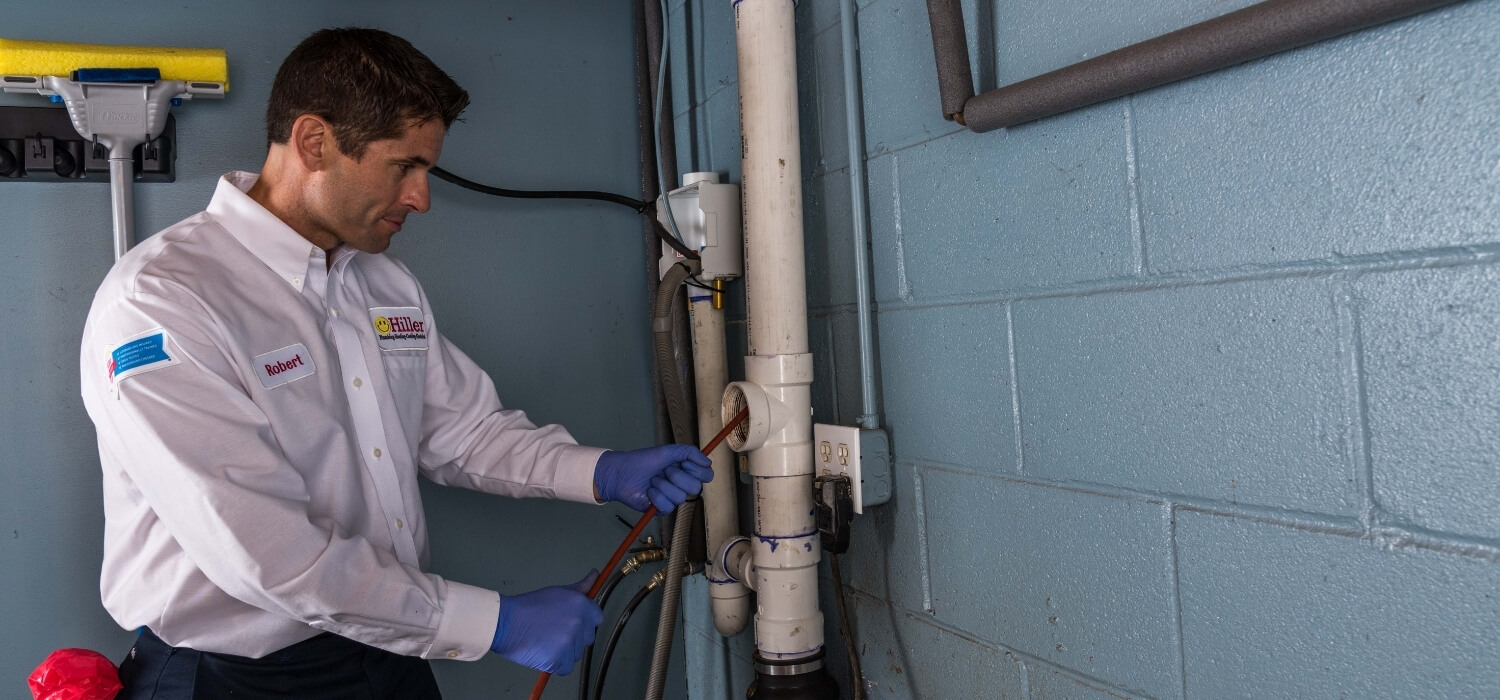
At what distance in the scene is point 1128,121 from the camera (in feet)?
3.00

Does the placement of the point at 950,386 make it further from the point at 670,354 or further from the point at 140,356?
the point at 140,356

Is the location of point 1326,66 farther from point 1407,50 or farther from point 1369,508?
point 1369,508

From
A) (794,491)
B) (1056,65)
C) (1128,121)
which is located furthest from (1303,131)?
(794,491)

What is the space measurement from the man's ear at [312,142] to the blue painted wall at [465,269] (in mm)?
432

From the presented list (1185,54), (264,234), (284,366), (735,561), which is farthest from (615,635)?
(1185,54)

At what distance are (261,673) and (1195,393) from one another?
115cm

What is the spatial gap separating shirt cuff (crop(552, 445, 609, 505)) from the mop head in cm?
84

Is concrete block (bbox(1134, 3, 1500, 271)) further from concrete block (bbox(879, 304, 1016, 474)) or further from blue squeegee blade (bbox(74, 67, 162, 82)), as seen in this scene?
blue squeegee blade (bbox(74, 67, 162, 82))

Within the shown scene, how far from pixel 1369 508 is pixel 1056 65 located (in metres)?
0.53

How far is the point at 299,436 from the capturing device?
1.18 m

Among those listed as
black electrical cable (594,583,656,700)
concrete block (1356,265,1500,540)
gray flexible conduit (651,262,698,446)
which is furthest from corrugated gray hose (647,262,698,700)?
concrete block (1356,265,1500,540)

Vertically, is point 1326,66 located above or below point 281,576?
above

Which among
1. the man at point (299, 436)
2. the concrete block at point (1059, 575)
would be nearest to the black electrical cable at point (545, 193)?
the man at point (299, 436)

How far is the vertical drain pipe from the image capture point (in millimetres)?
1291
